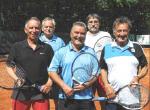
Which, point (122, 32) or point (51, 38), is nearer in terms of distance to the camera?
point (122, 32)

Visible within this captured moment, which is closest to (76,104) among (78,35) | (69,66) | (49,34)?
(69,66)

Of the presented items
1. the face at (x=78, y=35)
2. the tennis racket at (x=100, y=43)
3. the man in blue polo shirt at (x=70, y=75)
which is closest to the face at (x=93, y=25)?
the tennis racket at (x=100, y=43)

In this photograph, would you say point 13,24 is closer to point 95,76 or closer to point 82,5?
point 82,5

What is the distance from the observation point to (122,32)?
6.09 metres

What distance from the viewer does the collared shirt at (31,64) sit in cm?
659

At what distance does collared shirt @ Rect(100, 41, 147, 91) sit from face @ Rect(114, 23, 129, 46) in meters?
0.11

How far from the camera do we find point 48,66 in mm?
6680

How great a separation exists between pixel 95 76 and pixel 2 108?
5625 millimetres

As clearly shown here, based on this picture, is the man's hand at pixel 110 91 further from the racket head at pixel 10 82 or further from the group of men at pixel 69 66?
the racket head at pixel 10 82

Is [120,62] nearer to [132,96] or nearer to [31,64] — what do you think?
[132,96]

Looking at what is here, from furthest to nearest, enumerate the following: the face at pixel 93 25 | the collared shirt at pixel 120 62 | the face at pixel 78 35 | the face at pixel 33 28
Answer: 1. the face at pixel 93 25
2. the face at pixel 33 28
3. the collared shirt at pixel 120 62
4. the face at pixel 78 35

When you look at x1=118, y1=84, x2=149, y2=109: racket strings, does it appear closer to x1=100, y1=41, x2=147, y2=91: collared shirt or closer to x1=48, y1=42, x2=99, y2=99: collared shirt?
x1=100, y1=41, x2=147, y2=91: collared shirt

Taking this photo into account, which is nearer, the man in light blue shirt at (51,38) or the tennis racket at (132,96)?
the tennis racket at (132,96)

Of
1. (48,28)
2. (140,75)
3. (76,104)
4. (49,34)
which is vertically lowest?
(76,104)
